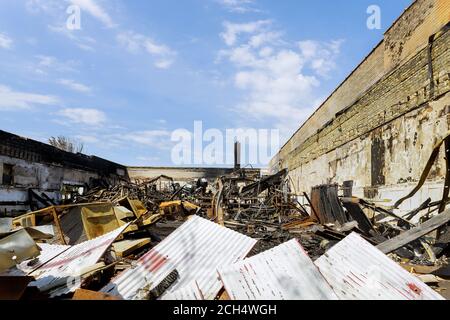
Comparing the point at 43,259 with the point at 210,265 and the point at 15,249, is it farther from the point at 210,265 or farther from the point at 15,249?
the point at 210,265

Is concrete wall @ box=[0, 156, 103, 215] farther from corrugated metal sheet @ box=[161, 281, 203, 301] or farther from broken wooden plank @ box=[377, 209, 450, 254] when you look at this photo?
broken wooden plank @ box=[377, 209, 450, 254]

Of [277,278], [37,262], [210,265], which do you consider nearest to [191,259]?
[210,265]

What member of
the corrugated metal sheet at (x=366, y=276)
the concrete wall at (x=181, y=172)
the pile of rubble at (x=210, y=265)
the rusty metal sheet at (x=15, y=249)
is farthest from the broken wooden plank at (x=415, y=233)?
the concrete wall at (x=181, y=172)

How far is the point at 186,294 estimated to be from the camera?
3.38 meters

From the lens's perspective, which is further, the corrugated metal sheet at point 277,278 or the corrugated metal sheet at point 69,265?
the corrugated metal sheet at point 69,265

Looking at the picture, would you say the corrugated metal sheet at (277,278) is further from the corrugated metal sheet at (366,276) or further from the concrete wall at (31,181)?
the concrete wall at (31,181)

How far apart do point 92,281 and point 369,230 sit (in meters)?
5.56

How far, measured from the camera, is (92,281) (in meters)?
3.97

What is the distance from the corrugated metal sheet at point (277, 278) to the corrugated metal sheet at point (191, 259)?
0.31 metres

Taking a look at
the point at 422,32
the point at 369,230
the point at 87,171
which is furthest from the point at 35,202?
the point at 422,32

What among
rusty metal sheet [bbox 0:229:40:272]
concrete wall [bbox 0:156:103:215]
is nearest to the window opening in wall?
concrete wall [bbox 0:156:103:215]

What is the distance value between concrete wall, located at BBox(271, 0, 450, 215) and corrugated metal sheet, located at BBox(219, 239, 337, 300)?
15.5 feet

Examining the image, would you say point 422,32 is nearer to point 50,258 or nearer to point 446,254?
point 446,254

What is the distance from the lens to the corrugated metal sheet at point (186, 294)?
10.9 ft
